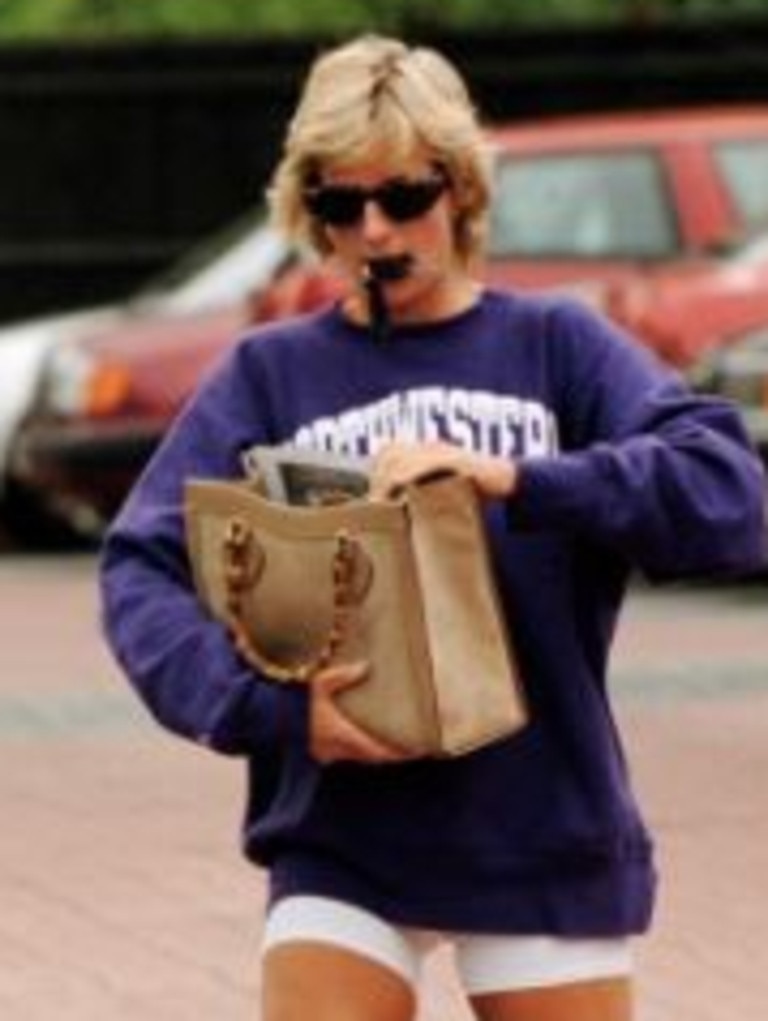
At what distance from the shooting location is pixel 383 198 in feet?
14.4

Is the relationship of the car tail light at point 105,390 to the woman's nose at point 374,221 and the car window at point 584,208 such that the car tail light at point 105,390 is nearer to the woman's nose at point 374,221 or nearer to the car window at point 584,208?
the car window at point 584,208

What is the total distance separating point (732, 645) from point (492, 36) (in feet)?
38.5

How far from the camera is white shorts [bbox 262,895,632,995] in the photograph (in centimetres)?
439

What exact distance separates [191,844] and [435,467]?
573cm

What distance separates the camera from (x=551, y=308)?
14.9 feet

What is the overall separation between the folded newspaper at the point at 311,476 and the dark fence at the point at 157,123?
20.6 metres

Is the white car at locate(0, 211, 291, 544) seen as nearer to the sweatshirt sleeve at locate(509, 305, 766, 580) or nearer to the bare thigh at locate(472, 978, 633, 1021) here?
the sweatshirt sleeve at locate(509, 305, 766, 580)

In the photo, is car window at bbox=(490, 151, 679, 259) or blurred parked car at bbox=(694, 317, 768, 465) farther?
car window at bbox=(490, 151, 679, 259)

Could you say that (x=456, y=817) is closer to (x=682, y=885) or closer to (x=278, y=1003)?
(x=278, y=1003)

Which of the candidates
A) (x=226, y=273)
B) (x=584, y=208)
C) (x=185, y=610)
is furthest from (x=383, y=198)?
(x=226, y=273)

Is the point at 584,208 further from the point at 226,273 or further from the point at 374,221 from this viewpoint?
the point at 374,221

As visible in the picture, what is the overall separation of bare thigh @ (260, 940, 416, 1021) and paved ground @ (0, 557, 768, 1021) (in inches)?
129

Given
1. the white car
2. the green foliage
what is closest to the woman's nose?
the white car

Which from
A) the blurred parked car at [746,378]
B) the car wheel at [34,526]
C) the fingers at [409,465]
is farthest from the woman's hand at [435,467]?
the car wheel at [34,526]
